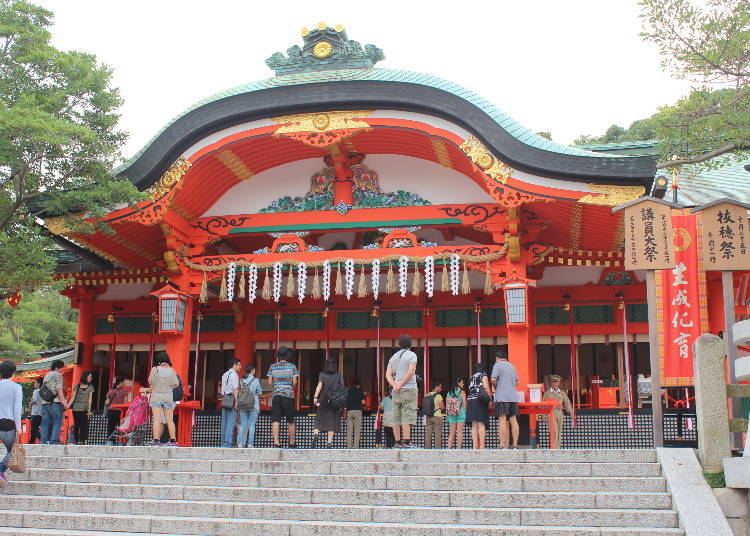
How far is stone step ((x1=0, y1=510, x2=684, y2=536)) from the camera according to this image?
259 inches

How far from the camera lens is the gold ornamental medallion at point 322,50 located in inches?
564

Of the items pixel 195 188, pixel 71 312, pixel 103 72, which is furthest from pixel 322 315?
pixel 71 312

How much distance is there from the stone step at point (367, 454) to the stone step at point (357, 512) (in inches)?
41.6

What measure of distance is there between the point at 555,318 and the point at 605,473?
7640 millimetres

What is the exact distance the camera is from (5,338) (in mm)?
23047

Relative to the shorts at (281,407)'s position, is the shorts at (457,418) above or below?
below

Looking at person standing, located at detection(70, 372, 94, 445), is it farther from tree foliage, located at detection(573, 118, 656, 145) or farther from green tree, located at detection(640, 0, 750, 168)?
tree foliage, located at detection(573, 118, 656, 145)

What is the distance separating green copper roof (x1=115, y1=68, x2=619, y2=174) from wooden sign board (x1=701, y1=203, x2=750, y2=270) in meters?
2.75

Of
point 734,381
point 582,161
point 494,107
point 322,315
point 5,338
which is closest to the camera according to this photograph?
point 734,381

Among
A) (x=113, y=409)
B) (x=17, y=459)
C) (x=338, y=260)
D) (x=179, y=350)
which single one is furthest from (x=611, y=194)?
(x=17, y=459)

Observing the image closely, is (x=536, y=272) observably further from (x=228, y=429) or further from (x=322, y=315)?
(x=228, y=429)

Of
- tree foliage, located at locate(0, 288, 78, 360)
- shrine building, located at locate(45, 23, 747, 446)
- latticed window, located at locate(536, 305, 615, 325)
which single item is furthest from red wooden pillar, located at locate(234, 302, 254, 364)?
tree foliage, located at locate(0, 288, 78, 360)

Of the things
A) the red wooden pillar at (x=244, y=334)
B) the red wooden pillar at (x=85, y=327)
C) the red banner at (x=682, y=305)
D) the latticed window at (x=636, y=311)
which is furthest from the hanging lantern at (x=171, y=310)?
the latticed window at (x=636, y=311)

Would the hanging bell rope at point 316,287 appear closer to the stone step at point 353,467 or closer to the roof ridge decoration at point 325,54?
the roof ridge decoration at point 325,54
